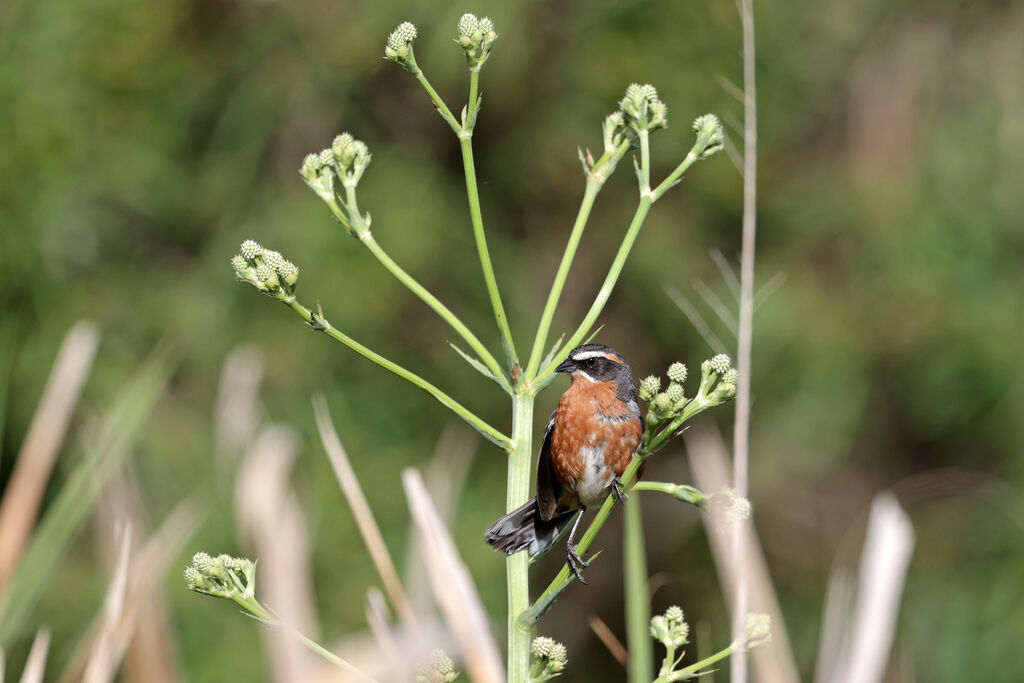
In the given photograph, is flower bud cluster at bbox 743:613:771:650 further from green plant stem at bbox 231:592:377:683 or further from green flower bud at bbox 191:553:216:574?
green flower bud at bbox 191:553:216:574

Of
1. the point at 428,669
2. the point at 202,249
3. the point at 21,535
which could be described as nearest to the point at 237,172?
the point at 202,249

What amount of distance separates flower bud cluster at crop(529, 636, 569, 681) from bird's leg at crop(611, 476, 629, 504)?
0.86ft

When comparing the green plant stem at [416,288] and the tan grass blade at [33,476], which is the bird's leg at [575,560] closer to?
the green plant stem at [416,288]

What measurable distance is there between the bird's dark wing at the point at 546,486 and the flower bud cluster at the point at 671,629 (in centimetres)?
45

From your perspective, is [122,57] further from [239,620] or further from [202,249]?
[239,620]

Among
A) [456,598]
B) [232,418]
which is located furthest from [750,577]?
[232,418]

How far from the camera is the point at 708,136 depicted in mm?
2061

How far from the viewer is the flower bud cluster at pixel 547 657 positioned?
1771 millimetres

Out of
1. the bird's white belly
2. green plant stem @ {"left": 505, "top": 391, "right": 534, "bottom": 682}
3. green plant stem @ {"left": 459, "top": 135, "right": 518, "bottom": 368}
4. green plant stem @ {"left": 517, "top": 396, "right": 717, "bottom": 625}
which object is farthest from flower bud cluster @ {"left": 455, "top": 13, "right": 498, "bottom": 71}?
the bird's white belly

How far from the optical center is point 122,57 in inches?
300

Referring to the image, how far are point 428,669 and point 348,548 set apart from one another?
5504 mm

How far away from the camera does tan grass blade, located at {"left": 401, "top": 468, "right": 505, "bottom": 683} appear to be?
1.67 meters

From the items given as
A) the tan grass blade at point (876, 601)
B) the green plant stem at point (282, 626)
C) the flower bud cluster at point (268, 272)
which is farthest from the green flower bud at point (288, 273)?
the tan grass blade at point (876, 601)

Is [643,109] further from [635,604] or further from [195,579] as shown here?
[195,579]
